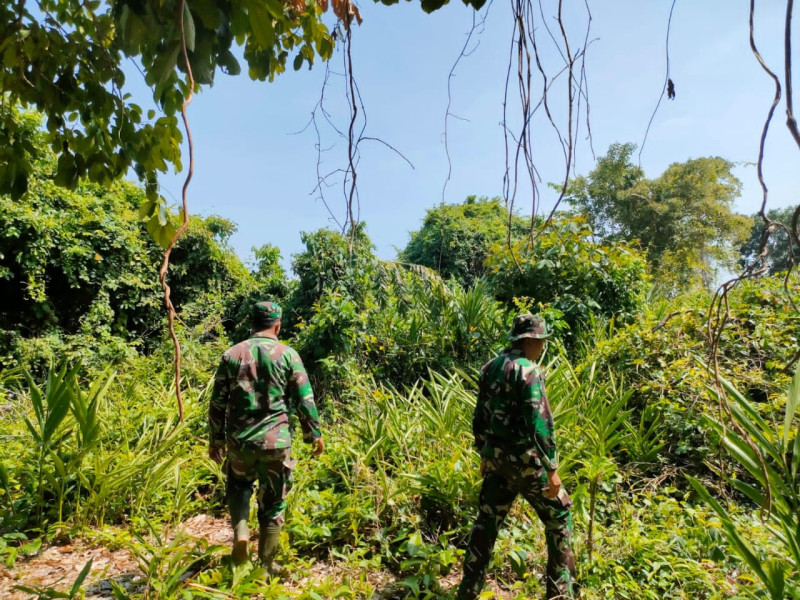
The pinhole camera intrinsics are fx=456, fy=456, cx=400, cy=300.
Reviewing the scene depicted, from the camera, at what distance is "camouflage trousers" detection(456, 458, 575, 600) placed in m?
2.33

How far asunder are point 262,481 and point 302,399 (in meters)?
0.51

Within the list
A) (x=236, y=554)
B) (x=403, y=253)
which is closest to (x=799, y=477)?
(x=236, y=554)

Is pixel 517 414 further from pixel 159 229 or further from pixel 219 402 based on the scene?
pixel 159 229

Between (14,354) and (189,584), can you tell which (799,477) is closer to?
(189,584)

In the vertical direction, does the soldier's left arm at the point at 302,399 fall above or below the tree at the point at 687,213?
below

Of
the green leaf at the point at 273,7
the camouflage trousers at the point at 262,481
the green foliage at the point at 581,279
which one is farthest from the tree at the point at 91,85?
the green foliage at the point at 581,279

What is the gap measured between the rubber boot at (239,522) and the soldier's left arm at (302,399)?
0.49m

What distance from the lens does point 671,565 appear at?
7.81 ft

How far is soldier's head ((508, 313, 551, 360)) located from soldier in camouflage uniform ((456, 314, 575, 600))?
0.02m

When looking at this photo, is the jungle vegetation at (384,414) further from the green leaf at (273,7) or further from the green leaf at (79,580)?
the green leaf at (273,7)

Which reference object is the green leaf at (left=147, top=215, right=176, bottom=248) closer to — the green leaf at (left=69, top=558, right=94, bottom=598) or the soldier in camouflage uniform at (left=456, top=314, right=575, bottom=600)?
the green leaf at (left=69, top=558, right=94, bottom=598)

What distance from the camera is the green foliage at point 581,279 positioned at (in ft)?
19.2

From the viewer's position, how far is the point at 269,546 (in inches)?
102

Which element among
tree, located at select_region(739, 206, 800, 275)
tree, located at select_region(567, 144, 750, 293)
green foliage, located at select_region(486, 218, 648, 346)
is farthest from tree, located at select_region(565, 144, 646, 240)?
green foliage, located at select_region(486, 218, 648, 346)
